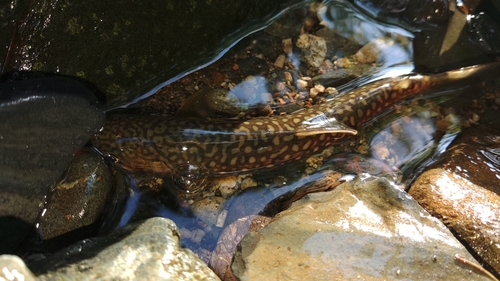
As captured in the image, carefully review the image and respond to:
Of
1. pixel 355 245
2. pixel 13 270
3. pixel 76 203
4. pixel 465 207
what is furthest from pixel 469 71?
pixel 13 270

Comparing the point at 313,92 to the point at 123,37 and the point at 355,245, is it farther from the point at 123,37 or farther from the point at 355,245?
the point at 123,37

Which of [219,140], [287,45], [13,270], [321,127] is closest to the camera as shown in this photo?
[13,270]

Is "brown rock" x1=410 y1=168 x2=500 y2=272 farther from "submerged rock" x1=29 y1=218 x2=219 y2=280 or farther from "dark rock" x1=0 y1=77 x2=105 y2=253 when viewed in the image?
"dark rock" x1=0 y1=77 x2=105 y2=253

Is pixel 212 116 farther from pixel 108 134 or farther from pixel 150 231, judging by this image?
pixel 150 231

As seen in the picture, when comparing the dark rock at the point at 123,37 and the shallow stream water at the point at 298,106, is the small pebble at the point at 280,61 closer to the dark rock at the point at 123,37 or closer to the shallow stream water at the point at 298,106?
the shallow stream water at the point at 298,106

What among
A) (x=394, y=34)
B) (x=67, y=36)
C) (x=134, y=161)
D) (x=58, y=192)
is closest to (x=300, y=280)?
(x=134, y=161)
